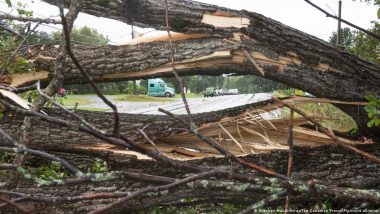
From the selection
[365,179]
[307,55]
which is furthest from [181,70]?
[365,179]

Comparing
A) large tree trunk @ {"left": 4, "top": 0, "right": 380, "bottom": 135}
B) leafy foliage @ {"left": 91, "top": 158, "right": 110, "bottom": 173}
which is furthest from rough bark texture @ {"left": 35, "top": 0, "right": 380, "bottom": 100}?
leafy foliage @ {"left": 91, "top": 158, "right": 110, "bottom": 173}

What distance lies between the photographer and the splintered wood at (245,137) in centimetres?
371

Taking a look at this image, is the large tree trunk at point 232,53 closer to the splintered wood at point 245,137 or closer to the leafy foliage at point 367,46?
the splintered wood at point 245,137

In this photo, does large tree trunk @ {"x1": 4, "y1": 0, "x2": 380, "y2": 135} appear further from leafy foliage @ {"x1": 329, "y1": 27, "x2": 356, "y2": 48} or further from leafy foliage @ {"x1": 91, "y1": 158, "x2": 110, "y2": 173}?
leafy foliage @ {"x1": 329, "y1": 27, "x2": 356, "y2": 48}

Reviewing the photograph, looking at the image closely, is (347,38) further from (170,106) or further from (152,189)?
(152,189)

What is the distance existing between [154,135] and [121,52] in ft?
2.74

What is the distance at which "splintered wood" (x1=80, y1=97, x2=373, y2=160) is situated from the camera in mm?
3715

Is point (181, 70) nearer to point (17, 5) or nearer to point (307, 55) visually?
point (307, 55)

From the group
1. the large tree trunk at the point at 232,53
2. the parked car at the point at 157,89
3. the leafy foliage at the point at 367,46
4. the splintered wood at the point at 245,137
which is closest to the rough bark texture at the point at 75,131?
the splintered wood at the point at 245,137

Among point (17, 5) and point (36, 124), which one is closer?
point (36, 124)

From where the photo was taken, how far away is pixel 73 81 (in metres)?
3.86

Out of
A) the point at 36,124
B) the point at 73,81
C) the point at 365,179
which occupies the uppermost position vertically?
the point at 73,81

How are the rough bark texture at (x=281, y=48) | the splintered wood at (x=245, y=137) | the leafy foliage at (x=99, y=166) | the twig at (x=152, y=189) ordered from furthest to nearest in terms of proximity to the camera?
1. the splintered wood at (x=245, y=137)
2. the rough bark texture at (x=281, y=48)
3. the leafy foliage at (x=99, y=166)
4. the twig at (x=152, y=189)

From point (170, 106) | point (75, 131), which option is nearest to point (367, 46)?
point (75, 131)
